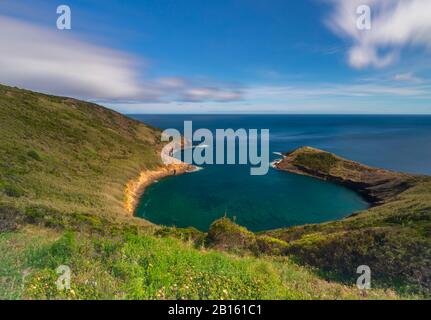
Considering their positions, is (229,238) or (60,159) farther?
(60,159)

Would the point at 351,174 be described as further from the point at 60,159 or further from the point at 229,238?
the point at 60,159

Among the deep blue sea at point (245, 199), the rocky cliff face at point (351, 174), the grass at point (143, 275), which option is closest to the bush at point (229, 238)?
the grass at point (143, 275)

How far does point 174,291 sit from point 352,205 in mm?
67443

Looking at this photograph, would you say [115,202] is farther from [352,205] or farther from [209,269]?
[352,205]

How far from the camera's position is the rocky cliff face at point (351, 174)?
67562mm

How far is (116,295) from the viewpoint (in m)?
5.52

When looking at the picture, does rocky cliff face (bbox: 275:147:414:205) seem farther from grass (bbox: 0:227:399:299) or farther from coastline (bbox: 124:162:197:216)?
grass (bbox: 0:227:399:299)

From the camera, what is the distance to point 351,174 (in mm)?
84688

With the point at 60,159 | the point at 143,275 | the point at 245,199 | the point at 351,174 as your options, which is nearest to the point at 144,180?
the point at 60,159

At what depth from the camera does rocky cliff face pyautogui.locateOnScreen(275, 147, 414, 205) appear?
6756 cm

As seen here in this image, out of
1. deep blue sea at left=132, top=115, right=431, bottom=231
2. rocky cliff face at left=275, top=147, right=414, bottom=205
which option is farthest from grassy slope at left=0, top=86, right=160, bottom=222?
rocky cliff face at left=275, top=147, right=414, bottom=205
